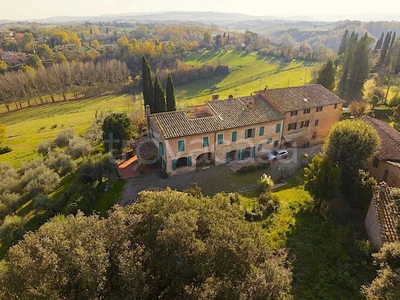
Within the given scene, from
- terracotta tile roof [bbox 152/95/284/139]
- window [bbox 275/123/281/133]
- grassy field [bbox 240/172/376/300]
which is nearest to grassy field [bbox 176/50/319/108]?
terracotta tile roof [bbox 152/95/284/139]

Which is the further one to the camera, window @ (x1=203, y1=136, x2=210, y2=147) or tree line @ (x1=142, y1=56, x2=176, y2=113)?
tree line @ (x1=142, y1=56, x2=176, y2=113)

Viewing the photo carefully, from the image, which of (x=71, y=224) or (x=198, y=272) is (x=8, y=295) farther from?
(x=198, y=272)

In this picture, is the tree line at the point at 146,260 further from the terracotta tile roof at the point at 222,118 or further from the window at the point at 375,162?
the window at the point at 375,162

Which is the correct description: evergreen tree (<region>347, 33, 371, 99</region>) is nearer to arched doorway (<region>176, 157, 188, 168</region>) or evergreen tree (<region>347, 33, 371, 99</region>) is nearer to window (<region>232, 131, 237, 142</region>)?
window (<region>232, 131, 237, 142</region>)

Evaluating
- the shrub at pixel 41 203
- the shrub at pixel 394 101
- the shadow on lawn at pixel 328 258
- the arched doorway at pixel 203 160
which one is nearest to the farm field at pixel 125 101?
the shrub at pixel 41 203

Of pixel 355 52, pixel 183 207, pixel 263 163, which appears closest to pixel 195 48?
pixel 355 52

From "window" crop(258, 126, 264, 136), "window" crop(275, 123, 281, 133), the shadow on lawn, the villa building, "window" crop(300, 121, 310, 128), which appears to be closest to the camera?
the shadow on lawn

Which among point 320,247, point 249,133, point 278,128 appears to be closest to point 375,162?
point 278,128

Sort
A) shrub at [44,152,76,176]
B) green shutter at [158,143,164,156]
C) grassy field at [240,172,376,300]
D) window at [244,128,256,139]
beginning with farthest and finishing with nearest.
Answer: shrub at [44,152,76,176], window at [244,128,256,139], green shutter at [158,143,164,156], grassy field at [240,172,376,300]
